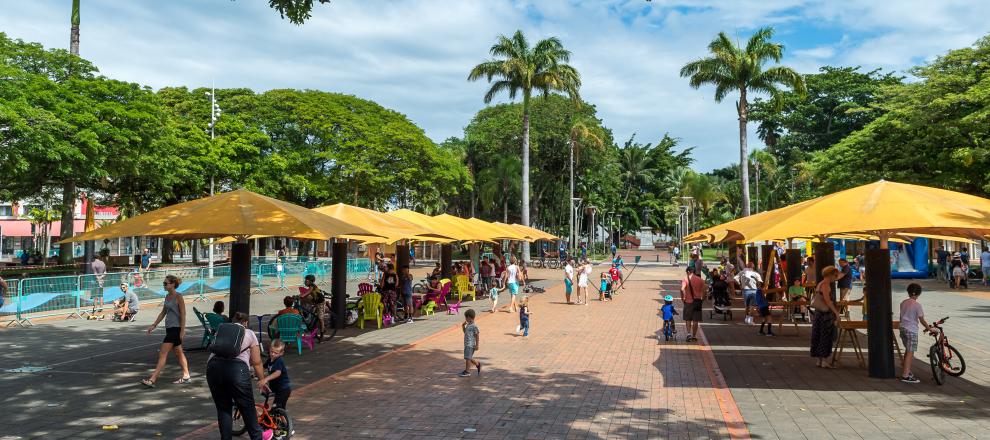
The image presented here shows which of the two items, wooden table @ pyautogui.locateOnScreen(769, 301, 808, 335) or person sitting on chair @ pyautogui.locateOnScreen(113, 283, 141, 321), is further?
person sitting on chair @ pyautogui.locateOnScreen(113, 283, 141, 321)

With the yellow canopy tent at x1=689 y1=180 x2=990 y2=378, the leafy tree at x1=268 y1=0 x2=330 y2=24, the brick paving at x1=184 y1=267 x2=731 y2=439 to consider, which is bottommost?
the brick paving at x1=184 y1=267 x2=731 y2=439

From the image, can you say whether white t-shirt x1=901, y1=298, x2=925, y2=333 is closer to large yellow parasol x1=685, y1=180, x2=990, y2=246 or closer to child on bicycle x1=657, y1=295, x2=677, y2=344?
large yellow parasol x1=685, y1=180, x2=990, y2=246

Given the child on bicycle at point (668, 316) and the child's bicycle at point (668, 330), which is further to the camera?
the child's bicycle at point (668, 330)

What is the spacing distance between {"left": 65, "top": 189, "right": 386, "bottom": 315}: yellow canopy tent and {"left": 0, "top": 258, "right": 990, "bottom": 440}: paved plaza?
1.74 metres

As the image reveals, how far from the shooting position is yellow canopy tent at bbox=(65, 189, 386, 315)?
32.7 feet

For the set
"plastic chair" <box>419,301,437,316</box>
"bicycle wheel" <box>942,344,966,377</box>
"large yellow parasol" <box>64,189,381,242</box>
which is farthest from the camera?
"plastic chair" <box>419,301,437,316</box>

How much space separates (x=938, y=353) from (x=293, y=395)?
868 centimetres

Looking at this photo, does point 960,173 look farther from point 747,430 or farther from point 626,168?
point 626,168

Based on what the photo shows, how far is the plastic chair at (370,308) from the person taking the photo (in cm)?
1542

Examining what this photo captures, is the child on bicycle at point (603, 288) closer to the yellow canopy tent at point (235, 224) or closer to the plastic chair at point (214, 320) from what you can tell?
the yellow canopy tent at point (235, 224)

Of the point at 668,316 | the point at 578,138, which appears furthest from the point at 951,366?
the point at 578,138

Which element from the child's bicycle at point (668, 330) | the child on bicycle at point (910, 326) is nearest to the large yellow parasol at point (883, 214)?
the child on bicycle at point (910, 326)

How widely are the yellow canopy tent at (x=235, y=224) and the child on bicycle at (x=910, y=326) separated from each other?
28.6 feet

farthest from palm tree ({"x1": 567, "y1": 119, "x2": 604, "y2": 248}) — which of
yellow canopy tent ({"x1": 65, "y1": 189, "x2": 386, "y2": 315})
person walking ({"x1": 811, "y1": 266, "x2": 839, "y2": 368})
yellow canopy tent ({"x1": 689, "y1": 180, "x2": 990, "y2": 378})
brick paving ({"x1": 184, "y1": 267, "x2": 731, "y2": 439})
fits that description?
yellow canopy tent ({"x1": 689, "y1": 180, "x2": 990, "y2": 378})
